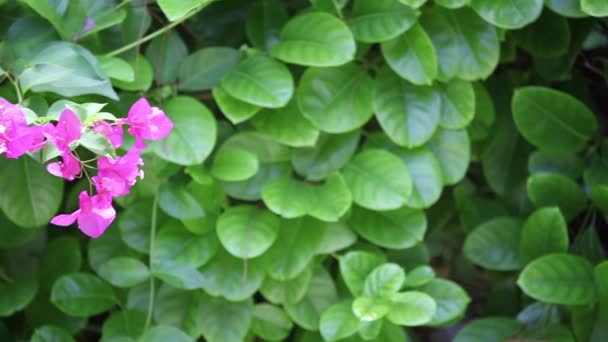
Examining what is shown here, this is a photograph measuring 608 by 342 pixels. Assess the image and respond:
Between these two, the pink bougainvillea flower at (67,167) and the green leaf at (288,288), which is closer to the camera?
the pink bougainvillea flower at (67,167)

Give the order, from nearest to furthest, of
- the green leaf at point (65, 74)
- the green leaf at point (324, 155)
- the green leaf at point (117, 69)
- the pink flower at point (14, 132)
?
the pink flower at point (14, 132) → the green leaf at point (65, 74) → the green leaf at point (117, 69) → the green leaf at point (324, 155)

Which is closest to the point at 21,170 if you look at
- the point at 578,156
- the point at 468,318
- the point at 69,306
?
the point at 69,306

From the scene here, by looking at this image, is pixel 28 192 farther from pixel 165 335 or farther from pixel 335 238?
pixel 335 238

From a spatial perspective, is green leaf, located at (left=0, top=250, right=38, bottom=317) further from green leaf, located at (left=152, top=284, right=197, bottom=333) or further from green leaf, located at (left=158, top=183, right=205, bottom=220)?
green leaf, located at (left=158, top=183, right=205, bottom=220)

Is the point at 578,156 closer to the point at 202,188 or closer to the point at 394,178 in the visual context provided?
the point at 394,178

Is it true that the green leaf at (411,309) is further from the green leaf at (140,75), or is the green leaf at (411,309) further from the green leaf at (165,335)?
the green leaf at (140,75)

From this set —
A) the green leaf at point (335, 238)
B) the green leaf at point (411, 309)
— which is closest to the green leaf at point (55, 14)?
the green leaf at point (335, 238)
